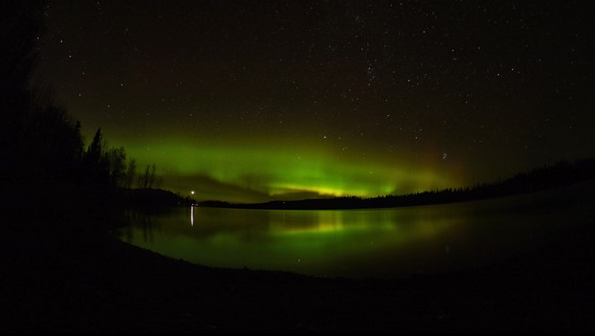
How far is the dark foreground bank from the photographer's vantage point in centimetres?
503

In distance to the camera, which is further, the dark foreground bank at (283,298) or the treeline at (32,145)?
the treeline at (32,145)

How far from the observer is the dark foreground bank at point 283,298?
198 inches

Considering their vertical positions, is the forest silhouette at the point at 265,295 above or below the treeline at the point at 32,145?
below

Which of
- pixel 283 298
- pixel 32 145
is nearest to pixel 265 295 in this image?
pixel 283 298

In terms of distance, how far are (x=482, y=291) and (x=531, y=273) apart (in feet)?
3.25

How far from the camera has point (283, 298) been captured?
336 inches

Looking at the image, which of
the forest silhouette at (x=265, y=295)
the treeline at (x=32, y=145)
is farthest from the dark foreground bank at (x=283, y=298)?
the treeline at (x=32, y=145)

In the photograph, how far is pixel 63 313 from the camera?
16.9 feet

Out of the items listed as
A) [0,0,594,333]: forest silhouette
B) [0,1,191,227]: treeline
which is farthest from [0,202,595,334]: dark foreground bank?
[0,1,191,227]: treeline

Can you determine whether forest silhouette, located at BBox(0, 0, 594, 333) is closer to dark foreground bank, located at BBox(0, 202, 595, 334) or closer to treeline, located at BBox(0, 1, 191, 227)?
dark foreground bank, located at BBox(0, 202, 595, 334)

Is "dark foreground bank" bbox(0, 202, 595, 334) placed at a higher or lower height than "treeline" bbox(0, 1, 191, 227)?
lower

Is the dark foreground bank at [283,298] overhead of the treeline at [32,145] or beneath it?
beneath

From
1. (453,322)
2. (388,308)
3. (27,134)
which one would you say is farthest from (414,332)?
(27,134)

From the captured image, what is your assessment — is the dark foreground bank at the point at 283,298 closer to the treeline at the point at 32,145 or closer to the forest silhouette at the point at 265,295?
the forest silhouette at the point at 265,295
